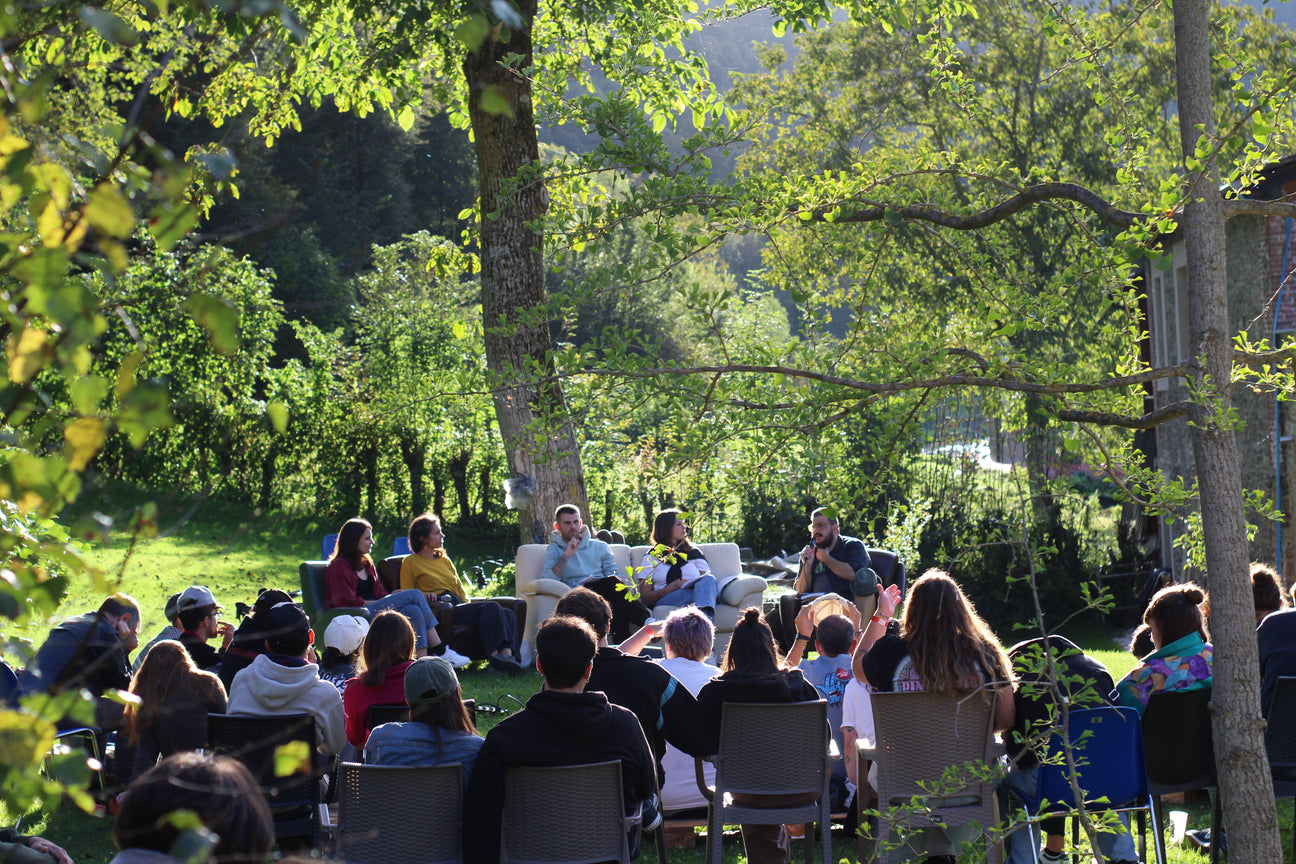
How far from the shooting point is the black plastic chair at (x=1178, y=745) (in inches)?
184

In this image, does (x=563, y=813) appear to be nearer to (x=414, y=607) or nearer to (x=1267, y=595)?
(x=1267, y=595)

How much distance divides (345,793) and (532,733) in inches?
26.8

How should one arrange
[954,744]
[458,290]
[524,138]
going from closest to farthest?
[954,744] < [524,138] < [458,290]

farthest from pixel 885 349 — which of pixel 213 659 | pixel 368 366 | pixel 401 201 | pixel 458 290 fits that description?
pixel 401 201

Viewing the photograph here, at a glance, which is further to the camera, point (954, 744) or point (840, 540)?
point (840, 540)

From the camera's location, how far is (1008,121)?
2506 centimetres

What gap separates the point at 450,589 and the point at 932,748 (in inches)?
234

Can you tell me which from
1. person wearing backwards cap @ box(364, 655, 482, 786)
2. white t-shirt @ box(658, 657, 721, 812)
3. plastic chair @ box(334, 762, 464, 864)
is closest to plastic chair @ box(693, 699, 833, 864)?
white t-shirt @ box(658, 657, 721, 812)

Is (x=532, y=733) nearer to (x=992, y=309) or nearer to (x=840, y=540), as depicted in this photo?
(x=992, y=309)

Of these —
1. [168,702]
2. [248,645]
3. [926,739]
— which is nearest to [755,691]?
[926,739]

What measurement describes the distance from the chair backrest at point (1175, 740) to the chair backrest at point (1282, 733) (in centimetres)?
28

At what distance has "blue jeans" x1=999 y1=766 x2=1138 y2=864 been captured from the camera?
430 centimetres

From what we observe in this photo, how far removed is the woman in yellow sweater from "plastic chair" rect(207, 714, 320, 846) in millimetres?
4514

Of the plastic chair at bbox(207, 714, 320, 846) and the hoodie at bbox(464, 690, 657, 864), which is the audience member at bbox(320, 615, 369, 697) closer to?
the plastic chair at bbox(207, 714, 320, 846)
